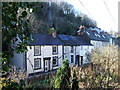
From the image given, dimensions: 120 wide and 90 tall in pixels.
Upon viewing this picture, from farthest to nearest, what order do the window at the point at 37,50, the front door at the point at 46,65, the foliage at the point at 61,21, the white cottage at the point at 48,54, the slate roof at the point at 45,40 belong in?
the foliage at the point at 61,21
the front door at the point at 46,65
the slate roof at the point at 45,40
the window at the point at 37,50
the white cottage at the point at 48,54

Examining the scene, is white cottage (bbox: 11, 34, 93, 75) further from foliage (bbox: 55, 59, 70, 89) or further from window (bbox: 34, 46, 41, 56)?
foliage (bbox: 55, 59, 70, 89)

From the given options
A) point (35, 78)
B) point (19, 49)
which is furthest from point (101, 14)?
point (35, 78)

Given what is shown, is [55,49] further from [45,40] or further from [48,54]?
[45,40]

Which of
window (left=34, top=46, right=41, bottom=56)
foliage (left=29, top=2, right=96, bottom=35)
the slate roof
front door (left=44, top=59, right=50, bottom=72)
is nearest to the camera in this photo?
window (left=34, top=46, right=41, bottom=56)

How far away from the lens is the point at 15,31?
41.8 inches

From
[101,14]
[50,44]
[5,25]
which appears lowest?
[50,44]

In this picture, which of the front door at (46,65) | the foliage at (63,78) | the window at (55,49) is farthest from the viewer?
the window at (55,49)

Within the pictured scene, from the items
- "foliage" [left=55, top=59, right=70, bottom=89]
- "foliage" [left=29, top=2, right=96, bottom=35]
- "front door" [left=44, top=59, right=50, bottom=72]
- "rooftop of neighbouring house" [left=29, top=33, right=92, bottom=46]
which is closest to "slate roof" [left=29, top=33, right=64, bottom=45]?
"rooftop of neighbouring house" [left=29, top=33, right=92, bottom=46]

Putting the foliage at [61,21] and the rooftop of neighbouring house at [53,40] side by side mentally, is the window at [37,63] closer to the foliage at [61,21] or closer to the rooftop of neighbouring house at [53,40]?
the rooftop of neighbouring house at [53,40]

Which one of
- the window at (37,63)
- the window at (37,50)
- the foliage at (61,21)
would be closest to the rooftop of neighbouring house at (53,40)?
the window at (37,50)

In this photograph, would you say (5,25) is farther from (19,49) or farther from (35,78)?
(35,78)

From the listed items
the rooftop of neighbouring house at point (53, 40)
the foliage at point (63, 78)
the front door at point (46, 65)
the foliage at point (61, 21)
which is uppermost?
the foliage at point (61, 21)

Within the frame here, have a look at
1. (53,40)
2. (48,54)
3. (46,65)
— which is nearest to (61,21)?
(53,40)

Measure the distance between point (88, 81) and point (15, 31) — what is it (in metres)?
4.15
